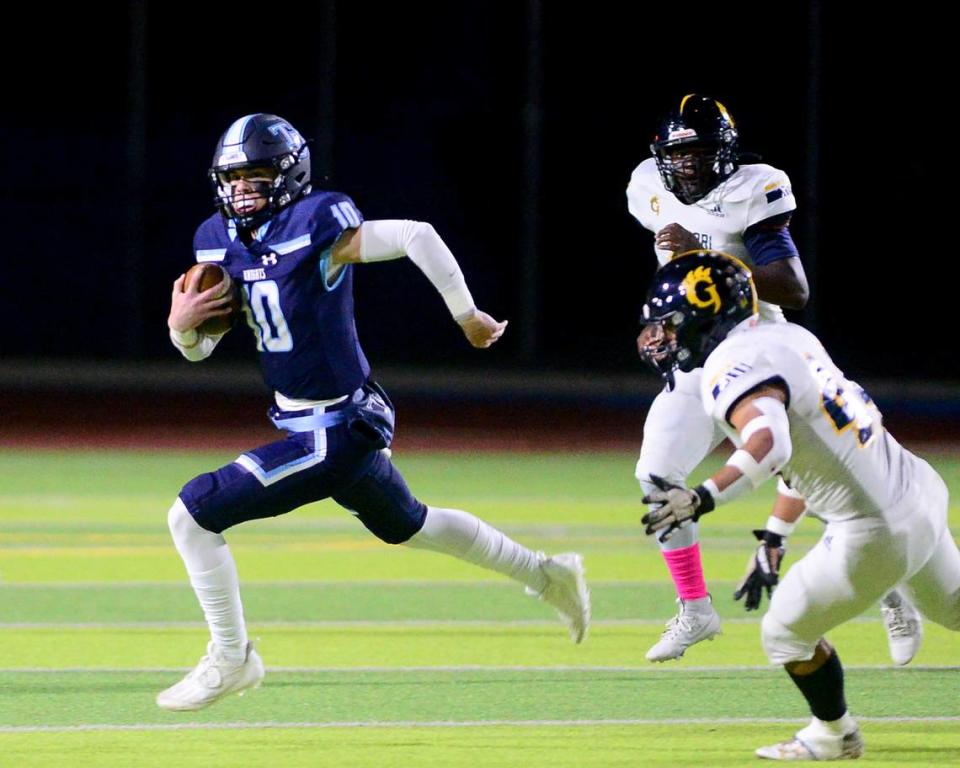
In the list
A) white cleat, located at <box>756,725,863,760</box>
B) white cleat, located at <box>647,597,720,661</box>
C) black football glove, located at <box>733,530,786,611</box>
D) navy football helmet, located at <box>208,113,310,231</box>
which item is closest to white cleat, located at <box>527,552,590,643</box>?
white cleat, located at <box>647,597,720,661</box>

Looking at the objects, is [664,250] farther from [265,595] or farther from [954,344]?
[954,344]

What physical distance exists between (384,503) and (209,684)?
0.71 m

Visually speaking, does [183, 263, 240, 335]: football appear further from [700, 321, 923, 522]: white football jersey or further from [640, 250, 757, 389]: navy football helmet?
[700, 321, 923, 522]: white football jersey

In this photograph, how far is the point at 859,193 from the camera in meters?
19.2

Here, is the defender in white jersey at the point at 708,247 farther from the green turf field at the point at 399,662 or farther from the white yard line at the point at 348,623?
the white yard line at the point at 348,623

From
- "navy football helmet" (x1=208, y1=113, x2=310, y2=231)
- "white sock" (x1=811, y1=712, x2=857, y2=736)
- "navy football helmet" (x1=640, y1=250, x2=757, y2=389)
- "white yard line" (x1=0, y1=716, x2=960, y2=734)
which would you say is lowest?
"white yard line" (x1=0, y1=716, x2=960, y2=734)

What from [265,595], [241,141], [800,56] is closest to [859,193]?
[800,56]

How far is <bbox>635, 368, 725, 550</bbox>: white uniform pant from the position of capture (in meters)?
5.23

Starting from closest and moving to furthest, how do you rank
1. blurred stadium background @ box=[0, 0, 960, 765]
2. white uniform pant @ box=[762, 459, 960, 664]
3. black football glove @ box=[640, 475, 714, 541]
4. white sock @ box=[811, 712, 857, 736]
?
black football glove @ box=[640, 475, 714, 541] < white uniform pant @ box=[762, 459, 960, 664] < white sock @ box=[811, 712, 857, 736] < blurred stadium background @ box=[0, 0, 960, 765]

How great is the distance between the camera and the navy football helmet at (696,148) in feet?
17.4

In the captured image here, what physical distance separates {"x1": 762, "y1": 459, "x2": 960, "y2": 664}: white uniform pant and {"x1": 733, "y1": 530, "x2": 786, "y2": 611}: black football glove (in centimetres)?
60

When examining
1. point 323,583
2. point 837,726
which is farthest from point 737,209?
point 323,583

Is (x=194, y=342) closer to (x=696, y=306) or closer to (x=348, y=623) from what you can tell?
(x=696, y=306)

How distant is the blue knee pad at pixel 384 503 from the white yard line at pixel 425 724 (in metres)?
0.57
